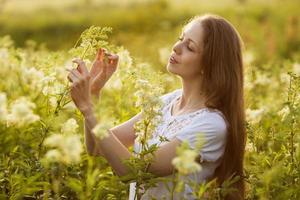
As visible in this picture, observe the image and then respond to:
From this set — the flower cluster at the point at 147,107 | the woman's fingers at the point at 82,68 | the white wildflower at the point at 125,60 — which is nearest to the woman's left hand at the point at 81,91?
the woman's fingers at the point at 82,68

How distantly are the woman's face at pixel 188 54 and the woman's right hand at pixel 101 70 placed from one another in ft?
0.88

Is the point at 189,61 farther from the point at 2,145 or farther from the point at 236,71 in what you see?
the point at 2,145

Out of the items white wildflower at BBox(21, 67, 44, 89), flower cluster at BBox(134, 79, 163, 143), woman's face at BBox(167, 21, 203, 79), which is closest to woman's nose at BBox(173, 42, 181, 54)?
woman's face at BBox(167, 21, 203, 79)

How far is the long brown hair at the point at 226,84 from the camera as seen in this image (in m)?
3.20

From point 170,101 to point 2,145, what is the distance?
3.05 ft

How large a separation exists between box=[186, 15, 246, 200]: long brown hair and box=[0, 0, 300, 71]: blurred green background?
7.66 metres

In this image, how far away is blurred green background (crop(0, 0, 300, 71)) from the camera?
13.3m

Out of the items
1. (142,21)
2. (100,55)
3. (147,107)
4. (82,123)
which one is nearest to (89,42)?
(100,55)

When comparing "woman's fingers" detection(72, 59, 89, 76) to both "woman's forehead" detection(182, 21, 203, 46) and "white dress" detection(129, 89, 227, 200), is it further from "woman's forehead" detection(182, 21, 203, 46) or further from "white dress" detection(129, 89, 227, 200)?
"woman's forehead" detection(182, 21, 203, 46)

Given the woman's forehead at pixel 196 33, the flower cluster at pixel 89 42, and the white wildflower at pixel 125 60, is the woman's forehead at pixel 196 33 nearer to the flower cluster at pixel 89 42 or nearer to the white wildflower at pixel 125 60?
the flower cluster at pixel 89 42

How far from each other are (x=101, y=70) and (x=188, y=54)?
1.35 ft

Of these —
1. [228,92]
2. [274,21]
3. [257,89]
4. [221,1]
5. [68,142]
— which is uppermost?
[221,1]

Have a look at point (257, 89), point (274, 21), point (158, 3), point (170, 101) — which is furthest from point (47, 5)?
point (170, 101)

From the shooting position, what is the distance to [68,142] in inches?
84.2
